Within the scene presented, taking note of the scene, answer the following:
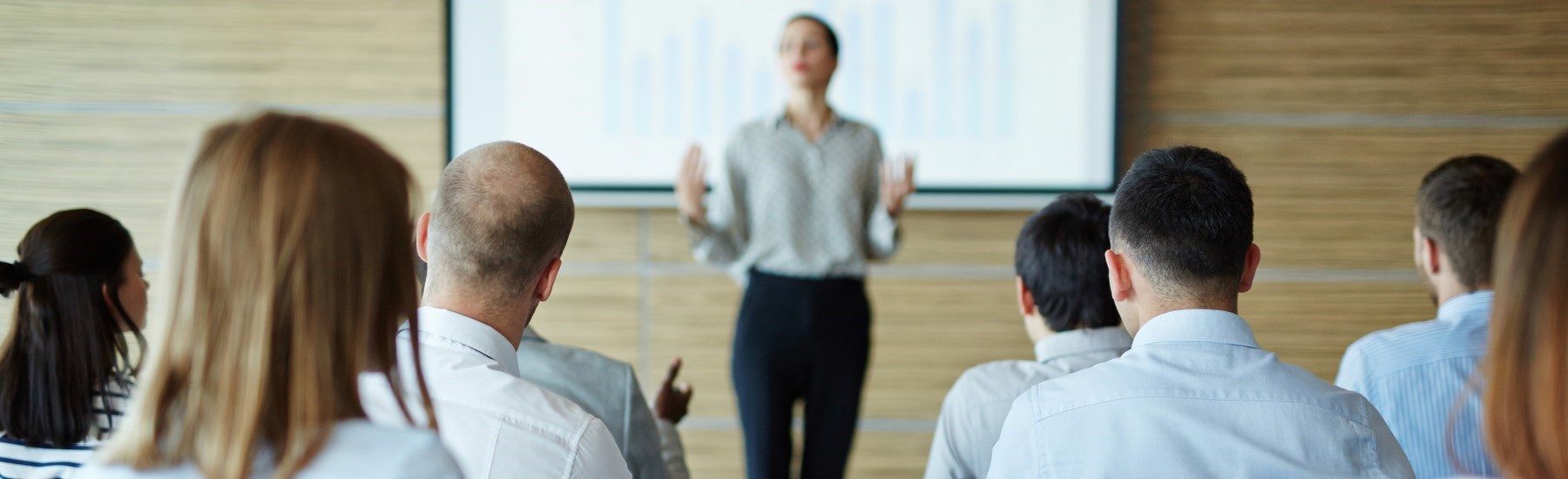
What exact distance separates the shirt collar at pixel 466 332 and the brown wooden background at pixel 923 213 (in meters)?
2.44

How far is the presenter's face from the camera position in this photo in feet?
10.1

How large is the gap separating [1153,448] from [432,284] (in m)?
0.88

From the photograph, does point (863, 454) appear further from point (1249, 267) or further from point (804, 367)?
point (1249, 267)

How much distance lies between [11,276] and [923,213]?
2714 millimetres

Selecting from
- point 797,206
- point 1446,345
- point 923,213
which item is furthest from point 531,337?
point 923,213

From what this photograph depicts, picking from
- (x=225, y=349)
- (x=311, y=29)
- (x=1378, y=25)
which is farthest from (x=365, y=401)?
(x=1378, y=25)

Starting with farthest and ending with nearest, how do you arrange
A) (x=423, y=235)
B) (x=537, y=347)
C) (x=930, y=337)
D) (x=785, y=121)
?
(x=930, y=337)
(x=785, y=121)
(x=537, y=347)
(x=423, y=235)

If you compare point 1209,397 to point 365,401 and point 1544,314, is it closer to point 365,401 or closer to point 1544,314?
point 1544,314

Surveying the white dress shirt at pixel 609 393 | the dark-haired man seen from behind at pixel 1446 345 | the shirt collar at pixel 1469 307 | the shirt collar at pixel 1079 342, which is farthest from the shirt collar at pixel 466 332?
the shirt collar at pixel 1469 307

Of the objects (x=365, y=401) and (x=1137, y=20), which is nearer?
(x=365, y=401)

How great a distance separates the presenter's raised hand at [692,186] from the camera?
303 centimetres

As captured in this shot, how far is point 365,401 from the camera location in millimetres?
1065

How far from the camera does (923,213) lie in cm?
381

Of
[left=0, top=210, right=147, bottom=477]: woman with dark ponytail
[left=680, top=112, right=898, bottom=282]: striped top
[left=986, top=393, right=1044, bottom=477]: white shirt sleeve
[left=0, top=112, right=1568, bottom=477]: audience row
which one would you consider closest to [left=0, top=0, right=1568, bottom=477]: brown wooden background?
[left=680, top=112, right=898, bottom=282]: striped top
